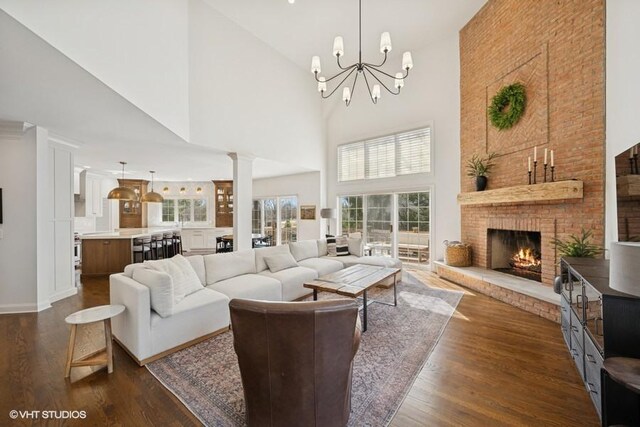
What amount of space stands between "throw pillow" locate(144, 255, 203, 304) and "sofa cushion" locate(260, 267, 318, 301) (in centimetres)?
109

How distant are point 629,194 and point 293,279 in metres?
3.52

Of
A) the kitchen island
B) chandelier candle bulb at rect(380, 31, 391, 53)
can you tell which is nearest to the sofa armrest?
chandelier candle bulb at rect(380, 31, 391, 53)

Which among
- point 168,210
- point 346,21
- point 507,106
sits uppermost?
point 346,21

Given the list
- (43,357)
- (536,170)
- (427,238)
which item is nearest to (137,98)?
(43,357)

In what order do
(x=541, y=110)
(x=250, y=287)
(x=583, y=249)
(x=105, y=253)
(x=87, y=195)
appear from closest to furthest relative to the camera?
(x=583, y=249) < (x=250, y=287) < (x=541, y=110) < (x=105, y=253) < (x=87, y=195)

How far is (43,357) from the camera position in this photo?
2.44m

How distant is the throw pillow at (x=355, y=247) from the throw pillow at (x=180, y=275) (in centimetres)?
326

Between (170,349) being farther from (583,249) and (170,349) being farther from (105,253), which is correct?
(105,253)

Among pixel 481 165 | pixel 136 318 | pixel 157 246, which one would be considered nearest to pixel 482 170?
pixel 481 165

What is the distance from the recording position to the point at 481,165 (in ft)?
15.2

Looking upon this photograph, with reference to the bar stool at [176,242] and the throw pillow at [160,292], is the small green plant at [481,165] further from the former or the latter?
the bar stool at [176,242]

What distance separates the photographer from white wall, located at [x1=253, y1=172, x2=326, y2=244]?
7.56 m

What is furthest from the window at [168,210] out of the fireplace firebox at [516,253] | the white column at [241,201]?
the fireplace firebox at [516,253]

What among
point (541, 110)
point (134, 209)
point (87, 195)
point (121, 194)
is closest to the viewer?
point (541, 110)
